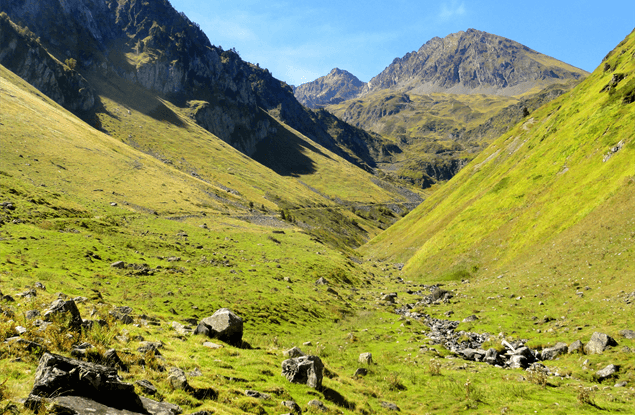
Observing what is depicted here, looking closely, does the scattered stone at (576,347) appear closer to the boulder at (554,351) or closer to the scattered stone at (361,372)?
the boulder at (554,351)

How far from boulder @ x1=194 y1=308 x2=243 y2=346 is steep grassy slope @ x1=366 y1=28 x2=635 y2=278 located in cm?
4297

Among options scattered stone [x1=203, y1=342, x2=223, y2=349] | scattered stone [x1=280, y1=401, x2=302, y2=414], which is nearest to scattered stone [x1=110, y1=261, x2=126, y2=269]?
scattered stone [x1=203, y1=342, x2=223, y2=349]

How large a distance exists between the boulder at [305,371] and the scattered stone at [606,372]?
1619cm

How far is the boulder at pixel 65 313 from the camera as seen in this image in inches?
593

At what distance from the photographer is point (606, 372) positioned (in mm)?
18688

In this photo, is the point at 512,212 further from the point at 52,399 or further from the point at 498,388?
the point at 52,399

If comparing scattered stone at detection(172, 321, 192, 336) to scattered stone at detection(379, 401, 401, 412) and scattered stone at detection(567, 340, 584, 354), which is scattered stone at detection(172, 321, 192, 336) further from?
scattered stone at detection(567, 340, 584, 354)

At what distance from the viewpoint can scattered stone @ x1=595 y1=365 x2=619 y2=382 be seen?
18516mm

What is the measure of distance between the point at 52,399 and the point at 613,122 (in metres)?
79.2

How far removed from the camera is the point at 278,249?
70.3 m

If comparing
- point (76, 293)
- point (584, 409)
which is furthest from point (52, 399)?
point (584, 409)

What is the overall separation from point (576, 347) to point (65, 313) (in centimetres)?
3118

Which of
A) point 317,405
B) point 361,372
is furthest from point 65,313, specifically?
point 361,372

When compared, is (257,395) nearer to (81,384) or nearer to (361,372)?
(81,384)
